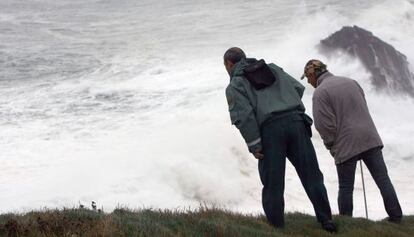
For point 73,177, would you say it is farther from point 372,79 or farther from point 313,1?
point 313,1

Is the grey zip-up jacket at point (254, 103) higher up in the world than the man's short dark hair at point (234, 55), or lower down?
lower down

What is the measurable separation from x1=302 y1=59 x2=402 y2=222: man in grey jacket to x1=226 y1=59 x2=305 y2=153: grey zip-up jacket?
2.07 ft

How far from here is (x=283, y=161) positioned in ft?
18.0

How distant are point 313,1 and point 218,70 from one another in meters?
16.1

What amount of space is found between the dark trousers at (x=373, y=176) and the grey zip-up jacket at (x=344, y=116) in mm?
123

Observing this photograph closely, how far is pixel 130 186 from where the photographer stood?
1184cm

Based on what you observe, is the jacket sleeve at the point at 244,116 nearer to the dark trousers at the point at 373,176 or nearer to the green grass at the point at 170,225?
the green grass at the point at 170,225

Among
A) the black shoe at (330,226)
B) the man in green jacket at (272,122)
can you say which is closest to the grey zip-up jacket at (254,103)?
the man in green jacket at (272,122)

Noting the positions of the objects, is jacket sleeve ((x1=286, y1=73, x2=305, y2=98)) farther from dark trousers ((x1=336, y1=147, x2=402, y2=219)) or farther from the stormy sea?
the stormy sea

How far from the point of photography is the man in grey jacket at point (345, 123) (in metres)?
6.02

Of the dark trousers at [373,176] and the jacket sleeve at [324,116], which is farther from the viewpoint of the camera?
the dark trousers at [373,176]

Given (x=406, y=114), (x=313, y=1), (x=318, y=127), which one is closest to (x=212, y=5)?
(x=313, y=1)

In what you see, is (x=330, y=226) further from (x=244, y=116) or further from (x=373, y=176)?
(x=244, y=116)

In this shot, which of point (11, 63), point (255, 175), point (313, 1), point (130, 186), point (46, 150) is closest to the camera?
point (130, 186)
